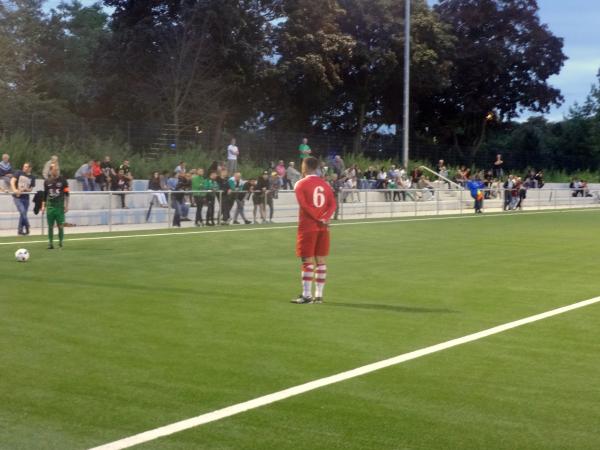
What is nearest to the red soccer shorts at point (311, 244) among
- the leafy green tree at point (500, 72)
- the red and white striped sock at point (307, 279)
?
the red and white striped sock at point (307, 279)

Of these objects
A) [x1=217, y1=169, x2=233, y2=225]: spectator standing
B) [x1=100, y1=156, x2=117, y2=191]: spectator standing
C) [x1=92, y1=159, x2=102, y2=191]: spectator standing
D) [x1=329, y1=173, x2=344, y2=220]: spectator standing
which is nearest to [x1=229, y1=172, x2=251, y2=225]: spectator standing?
[x1=217, y1=169, x2=233, y2=225]: spectator standing

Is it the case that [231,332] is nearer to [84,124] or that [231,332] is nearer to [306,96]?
[84,124]

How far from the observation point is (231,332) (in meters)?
9.65

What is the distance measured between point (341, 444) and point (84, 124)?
1335 inches

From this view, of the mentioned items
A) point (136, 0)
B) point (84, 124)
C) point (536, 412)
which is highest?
point (136, 0)

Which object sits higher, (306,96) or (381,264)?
(306,96)

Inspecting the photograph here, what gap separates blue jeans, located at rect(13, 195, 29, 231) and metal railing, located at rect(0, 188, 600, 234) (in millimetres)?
681


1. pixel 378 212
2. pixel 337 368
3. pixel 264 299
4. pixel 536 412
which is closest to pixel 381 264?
pixel 264 299

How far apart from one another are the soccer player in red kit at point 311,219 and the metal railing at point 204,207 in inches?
596

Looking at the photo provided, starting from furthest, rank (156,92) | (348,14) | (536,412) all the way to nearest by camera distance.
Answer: (348,14) < (156,92) < (536,412)

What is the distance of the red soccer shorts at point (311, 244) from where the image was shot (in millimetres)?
12102

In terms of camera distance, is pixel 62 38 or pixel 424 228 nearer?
pixel 424 228

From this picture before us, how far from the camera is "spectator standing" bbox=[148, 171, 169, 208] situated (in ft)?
95.8

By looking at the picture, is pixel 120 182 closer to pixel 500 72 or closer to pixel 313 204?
pixel 313 204
